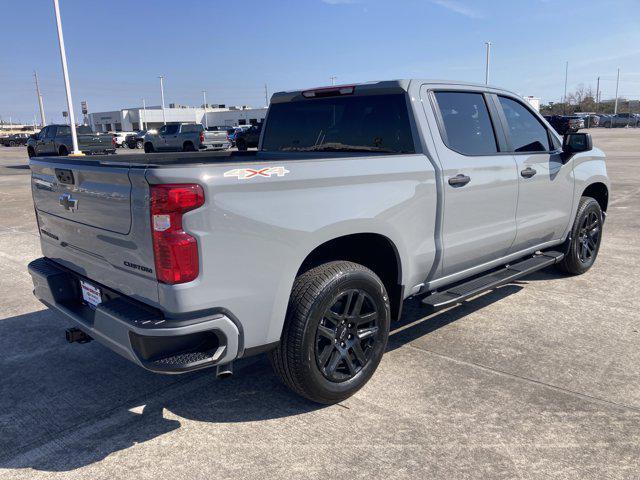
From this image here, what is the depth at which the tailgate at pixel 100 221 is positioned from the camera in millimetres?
2686

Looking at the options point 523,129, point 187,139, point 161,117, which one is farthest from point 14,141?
point 523,129

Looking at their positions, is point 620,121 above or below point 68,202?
below

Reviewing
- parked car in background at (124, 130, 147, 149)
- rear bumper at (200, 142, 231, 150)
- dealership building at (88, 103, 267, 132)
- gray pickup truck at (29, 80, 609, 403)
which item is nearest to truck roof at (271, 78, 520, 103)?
gray pickup truck at (29, 80, 609, 403)

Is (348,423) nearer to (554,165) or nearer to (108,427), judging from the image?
(108,427)

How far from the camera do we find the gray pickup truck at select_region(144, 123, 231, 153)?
1141 inches

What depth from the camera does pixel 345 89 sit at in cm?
424

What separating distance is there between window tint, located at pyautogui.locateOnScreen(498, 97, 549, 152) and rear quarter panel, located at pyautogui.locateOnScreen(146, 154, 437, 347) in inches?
62.3

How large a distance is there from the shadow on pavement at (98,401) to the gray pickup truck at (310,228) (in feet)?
1.45

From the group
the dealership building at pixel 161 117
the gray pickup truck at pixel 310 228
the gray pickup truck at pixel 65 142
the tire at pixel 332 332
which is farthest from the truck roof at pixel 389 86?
the dealership building at pixel 161 117

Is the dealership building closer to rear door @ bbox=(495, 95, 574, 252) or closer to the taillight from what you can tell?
rear door @ bbox=(495, 95, 574, 252)

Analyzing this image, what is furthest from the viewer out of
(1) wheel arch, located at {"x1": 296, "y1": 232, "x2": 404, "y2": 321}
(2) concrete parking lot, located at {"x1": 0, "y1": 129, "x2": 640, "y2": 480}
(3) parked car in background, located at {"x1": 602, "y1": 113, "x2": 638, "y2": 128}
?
(3) parked car in background, located at {"x1": 602, "y1": 113, "x2": 638, "y2": 128}

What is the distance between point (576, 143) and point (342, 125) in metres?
2.33

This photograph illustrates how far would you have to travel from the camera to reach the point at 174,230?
257 cm

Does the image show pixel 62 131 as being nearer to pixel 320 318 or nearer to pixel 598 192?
pixel 598 192
